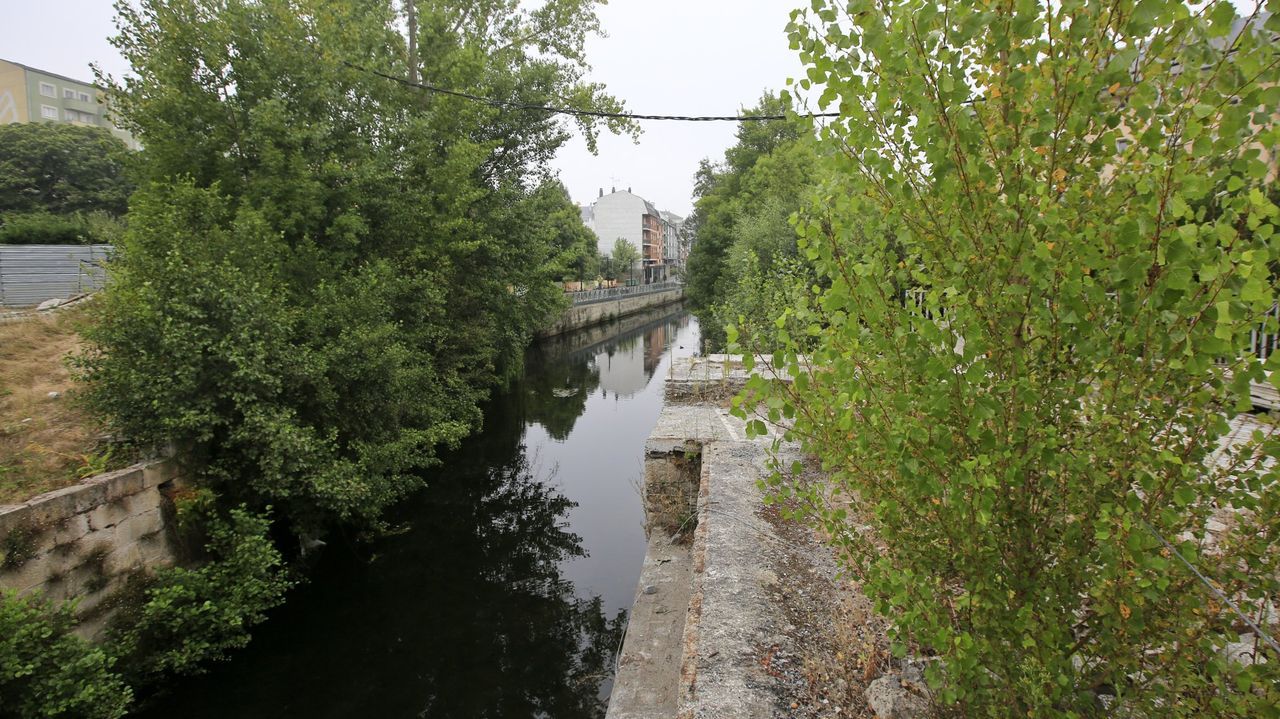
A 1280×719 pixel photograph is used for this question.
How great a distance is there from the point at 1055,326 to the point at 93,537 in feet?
28.0

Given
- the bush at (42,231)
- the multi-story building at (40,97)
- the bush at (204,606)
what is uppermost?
the multi-story building at (40,97)

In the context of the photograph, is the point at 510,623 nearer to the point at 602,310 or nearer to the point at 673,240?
the point at 602,310

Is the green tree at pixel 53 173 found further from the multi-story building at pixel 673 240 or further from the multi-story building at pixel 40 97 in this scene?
the multi-story building at pixel 673 240

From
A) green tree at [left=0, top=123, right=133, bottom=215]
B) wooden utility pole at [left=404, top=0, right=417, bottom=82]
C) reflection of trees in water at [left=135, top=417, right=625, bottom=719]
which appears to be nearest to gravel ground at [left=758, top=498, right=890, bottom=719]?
reflection of trees in water at [left=135, top=417, right=625, bottom=719]

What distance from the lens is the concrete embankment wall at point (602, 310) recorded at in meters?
39.1

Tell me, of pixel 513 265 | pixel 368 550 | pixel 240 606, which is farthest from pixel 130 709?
pixel 513 265

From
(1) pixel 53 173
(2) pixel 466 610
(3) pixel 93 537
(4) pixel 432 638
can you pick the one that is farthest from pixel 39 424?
(1) pixel 53 173

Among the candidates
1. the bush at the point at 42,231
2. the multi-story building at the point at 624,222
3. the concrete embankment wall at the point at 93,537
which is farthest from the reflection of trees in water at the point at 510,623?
the multi-story building at the point at 624,222

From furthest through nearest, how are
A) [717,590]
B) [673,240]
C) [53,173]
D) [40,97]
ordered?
[673,240] → [40,97] → [53,173] → [717,590]

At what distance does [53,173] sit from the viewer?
107ft

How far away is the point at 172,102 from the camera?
10.1 metres

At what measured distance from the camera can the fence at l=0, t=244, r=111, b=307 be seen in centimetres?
1429

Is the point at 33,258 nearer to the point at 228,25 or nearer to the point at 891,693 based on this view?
the point at 228,25

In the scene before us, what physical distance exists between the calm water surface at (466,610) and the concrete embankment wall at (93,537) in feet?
4.44
